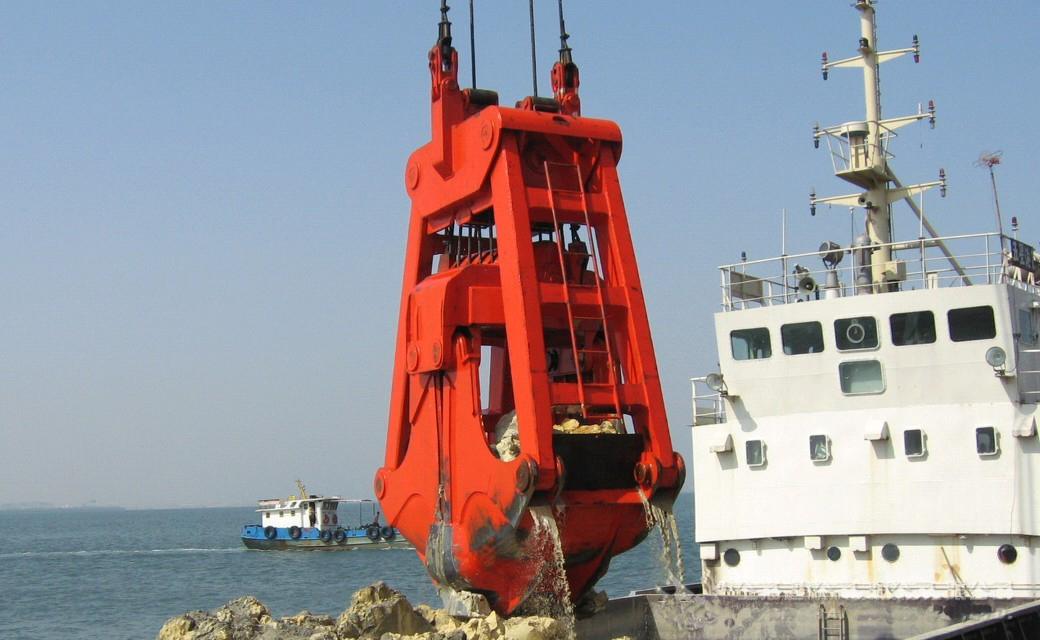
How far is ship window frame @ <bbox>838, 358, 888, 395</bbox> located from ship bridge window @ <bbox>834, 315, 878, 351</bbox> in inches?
7.0

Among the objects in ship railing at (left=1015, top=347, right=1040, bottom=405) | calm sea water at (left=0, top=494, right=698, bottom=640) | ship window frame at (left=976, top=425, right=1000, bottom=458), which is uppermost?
ship railing at (left=1015, top=347, right=1040, bottom=405)

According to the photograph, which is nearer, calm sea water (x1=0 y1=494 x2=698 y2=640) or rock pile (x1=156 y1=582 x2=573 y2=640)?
rock pile (x1=156 y1=582 x2=573 y2=640)

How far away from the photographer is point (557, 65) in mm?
13773

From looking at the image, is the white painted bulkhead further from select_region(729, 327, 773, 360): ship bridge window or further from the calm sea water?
the calm sea water

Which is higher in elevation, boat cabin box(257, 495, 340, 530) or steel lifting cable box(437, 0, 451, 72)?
steel lifting cable box(437, 0, 451, 72)

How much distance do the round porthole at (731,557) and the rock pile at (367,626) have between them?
13.5 ft

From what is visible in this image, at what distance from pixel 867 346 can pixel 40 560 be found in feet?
209

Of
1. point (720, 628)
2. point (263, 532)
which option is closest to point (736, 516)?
point (720, 628)

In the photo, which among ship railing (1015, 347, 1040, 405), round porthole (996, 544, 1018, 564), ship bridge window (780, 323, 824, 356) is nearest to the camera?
round porthole (996, 544, 1018, 564)

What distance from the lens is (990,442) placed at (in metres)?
14.3

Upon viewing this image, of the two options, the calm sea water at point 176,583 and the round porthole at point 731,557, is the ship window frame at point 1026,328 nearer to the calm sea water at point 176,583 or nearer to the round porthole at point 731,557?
the round porthole at point 731,557

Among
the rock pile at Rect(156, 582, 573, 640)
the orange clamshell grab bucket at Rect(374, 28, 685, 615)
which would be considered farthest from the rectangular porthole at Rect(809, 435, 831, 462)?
the rock pile at Rect(156, 582, 573, 640)

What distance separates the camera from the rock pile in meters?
12.0

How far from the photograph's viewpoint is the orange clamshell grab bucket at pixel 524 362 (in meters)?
11.7
